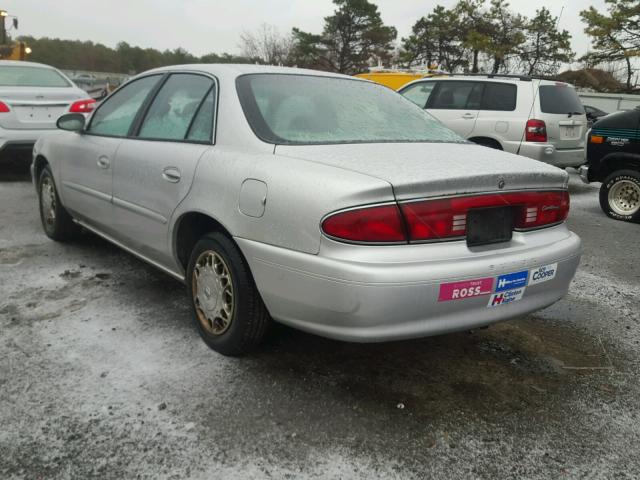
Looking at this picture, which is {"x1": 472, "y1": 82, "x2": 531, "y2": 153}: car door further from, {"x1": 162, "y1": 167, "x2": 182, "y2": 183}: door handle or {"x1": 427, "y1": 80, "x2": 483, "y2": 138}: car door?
{"x1": 162, "y1": 167, "x2": 182, "y2": 183}: door handle

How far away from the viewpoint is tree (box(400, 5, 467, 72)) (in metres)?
39.2

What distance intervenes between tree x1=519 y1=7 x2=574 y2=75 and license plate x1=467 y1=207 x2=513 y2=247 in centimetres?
3689

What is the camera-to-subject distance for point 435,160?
2.54 m

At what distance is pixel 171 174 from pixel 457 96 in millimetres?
6584

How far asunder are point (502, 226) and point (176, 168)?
165 cm

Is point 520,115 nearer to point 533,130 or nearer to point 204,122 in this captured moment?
point 533,130

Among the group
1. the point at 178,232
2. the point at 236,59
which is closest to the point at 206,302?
the point at 178,232

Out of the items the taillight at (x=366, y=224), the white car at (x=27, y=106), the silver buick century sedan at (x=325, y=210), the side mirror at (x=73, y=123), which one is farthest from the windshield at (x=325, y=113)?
the white car at (x=27, y=106)

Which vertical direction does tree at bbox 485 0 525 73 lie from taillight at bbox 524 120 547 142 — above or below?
above

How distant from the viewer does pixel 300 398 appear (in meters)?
2.54

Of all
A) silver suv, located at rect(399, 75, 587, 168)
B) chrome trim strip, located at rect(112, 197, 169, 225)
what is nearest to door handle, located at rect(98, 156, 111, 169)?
chrome trim strip, located at rect(112, 197, 169, 225)

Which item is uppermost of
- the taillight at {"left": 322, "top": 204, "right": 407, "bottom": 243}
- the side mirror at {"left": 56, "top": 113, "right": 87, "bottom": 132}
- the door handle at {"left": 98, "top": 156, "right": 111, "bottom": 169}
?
the side mirror at {"left": 56, "top": 113, "right": 87, "bottom": 132}

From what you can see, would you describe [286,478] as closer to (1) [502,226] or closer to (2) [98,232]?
(1) [502,226]

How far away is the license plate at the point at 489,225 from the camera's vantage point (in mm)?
2400
